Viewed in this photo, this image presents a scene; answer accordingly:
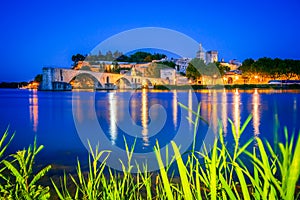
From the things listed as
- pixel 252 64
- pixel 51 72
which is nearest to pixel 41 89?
pixel 51 72

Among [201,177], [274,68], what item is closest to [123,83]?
[274,68]

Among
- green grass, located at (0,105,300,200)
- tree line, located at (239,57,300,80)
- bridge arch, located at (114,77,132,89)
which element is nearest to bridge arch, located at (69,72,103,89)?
bridge arch, located at (114,77,132,89)

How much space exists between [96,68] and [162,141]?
73.4 m

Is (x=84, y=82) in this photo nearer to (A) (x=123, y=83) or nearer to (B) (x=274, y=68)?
(A) (x=123, y=83)

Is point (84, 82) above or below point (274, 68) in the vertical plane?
below

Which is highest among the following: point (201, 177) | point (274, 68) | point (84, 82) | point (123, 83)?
point (274, 68)

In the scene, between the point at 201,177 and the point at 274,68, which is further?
the point at 274,68

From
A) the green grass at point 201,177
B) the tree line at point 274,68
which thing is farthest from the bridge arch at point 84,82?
the green grass at point 201,177

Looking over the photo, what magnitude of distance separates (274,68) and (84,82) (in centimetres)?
5284

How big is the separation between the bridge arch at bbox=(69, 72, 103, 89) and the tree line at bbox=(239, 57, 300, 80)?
4139 cm

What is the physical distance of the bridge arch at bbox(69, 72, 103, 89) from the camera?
96.3 m

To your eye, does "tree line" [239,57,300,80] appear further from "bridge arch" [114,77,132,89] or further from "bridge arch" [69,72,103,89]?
"bridge arch" [69,72,103,89]

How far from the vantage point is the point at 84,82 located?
4048 inches

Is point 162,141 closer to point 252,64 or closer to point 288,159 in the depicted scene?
point 288,159
